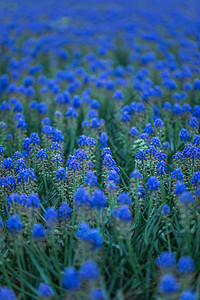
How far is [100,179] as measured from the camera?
16.2 feet

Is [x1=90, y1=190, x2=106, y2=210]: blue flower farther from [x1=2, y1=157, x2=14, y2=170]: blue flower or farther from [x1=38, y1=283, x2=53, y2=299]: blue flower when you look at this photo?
[x1=2, y1=157, x2=14, y2=170]: blue flower

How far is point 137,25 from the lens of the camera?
51.8 feet

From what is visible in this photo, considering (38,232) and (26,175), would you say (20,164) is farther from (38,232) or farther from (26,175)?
(38,232)

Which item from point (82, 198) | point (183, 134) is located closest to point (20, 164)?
point (82, 198)

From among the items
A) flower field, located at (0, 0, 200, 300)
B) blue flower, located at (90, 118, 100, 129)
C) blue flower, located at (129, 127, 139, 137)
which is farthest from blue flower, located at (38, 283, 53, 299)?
blue flower, located at (90, 118, 100, 129)

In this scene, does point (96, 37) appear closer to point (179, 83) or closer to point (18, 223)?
point (179, 83)

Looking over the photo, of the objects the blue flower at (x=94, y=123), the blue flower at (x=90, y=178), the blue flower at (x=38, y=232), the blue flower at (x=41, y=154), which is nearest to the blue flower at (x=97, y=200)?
the blue flower at (x=90, y=178)

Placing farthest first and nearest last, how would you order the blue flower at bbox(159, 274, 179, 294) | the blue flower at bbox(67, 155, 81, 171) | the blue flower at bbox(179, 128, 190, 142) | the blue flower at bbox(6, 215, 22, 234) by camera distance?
the blue flower at bbox(179, 128, 190, 142), the blue flower at bbox(67, 155, 81, 171), the blue flower at bbox(6, 215, 22, 234), the blue flower at bbox(159, 274, 179, 294)

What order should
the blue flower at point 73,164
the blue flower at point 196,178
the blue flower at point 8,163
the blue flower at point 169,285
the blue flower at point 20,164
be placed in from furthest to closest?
the blue flower at point 8,163 < the blue flower at point 20,164 < the blue flower at point 73,164 < the blue flower at point 196,178 < the blue flower at point 169,285

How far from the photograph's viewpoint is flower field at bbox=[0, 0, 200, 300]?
10.5 feet

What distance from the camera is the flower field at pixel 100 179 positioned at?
320 centimetres

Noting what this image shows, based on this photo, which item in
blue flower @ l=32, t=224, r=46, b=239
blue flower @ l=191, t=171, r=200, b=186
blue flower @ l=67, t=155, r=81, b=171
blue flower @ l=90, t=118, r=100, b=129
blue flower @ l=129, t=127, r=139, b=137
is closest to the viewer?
blue flower @ l=32, t=224, r=46, b=239

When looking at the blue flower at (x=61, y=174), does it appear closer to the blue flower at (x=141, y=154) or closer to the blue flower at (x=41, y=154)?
the blue flower at (x=41, y=154)

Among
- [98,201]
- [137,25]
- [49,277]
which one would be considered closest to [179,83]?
[98,201]
